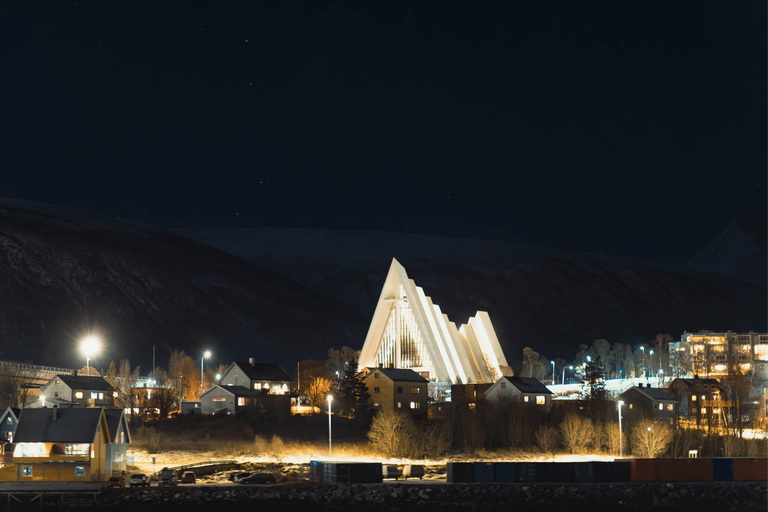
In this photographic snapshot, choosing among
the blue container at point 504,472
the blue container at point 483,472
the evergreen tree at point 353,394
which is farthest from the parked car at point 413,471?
the evergreen tree at point 353,394

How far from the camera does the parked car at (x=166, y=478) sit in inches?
1660

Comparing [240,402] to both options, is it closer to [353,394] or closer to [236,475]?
[353,394]

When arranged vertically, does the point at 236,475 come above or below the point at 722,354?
below

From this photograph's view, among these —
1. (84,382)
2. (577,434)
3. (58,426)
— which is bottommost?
(577,434)

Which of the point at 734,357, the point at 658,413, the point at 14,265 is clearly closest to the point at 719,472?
the point at 658,413

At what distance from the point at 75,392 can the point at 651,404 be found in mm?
36658

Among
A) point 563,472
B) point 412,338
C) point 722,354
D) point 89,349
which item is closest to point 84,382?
point 89,349

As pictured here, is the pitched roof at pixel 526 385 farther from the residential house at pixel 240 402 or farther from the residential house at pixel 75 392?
the residential house at pixel 75 392

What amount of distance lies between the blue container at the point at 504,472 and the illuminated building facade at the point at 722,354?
2088 inches

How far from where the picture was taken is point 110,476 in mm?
42719

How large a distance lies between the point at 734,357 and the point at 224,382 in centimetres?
6657

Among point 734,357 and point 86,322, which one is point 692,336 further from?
point 86,322

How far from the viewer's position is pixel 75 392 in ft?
208

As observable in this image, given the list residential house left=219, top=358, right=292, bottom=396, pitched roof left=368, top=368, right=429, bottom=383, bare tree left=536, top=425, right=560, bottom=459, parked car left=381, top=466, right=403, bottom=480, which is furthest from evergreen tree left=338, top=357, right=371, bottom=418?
parked car left=381, top=466, right=403, bottom=480
